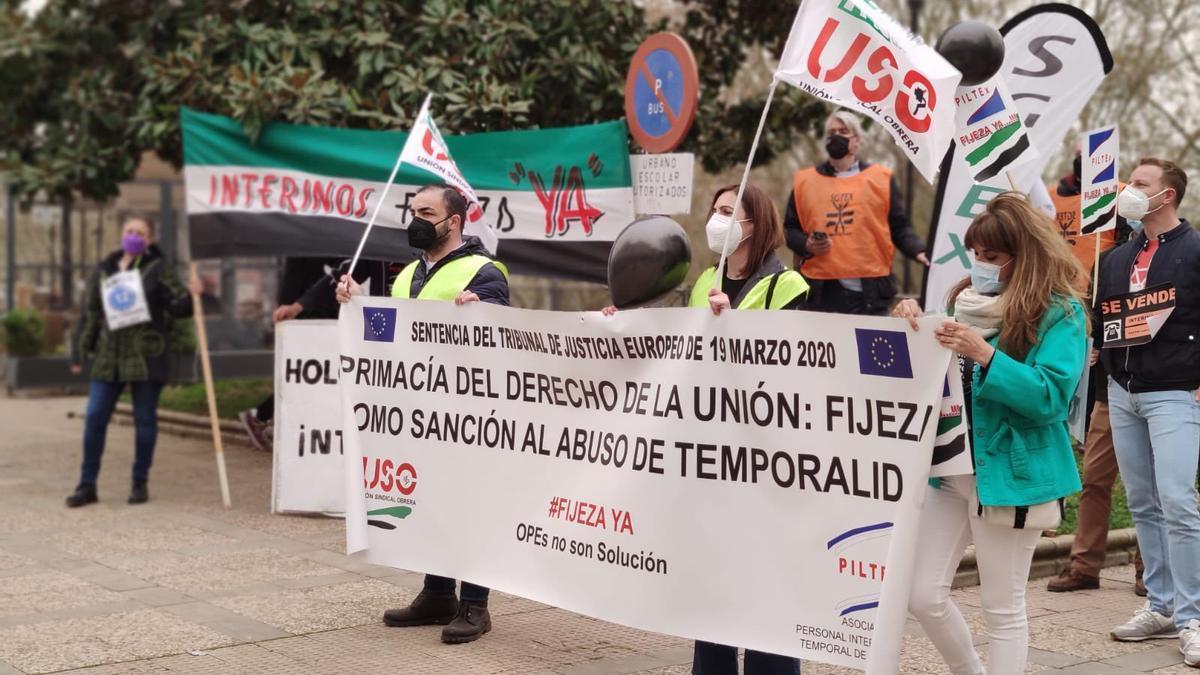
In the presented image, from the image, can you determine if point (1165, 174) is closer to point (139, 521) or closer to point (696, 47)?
point (139, 521)

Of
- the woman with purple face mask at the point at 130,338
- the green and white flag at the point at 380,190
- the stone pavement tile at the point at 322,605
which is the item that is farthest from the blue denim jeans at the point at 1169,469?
the woman with purple face mask at the point at 130,338

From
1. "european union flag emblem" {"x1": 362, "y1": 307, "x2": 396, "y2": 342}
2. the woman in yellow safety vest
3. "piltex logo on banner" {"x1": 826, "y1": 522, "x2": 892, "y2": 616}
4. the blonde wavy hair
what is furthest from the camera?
"european union flag emblem" {"x1": 362, "y1": 307, "x2": 396, "y2": 342}

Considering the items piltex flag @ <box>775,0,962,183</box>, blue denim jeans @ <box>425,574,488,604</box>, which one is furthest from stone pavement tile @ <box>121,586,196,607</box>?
piltex flag @ <box>775,0,962,183</box>

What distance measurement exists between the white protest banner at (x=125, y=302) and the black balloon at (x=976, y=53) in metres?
6.01

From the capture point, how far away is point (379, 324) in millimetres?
6172

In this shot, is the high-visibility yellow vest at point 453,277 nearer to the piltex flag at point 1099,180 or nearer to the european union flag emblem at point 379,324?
the european union flag emblem at point 379,324

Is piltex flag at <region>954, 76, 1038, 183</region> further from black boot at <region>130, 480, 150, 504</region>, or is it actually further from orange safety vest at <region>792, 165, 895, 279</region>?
black boot at <region>130, 480, 150, 504</region>

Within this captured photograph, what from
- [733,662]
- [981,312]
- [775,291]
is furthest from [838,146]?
[733,662]

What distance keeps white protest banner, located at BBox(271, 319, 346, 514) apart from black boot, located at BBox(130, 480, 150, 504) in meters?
1.35

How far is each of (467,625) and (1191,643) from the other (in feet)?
9.84

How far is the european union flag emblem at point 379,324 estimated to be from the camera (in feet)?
20.1

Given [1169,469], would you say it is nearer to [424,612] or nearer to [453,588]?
[453,588]

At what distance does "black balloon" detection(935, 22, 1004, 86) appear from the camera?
5523 mm

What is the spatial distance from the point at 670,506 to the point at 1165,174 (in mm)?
2703
